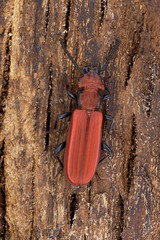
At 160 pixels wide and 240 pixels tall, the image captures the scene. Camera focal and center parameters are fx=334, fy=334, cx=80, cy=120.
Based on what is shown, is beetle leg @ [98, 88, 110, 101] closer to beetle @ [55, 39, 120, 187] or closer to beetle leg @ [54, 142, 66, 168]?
beetle @ [55, 39, 120, 187]

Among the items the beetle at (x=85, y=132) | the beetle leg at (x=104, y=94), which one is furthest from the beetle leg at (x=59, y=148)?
the beetle leg at (x=104, y=94)

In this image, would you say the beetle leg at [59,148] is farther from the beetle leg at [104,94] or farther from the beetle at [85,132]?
the beetle leg at [104,94]

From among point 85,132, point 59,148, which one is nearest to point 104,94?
point 85,132

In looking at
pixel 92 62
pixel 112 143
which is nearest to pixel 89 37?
pixel 92 62

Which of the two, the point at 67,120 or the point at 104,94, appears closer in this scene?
the point at 67,120

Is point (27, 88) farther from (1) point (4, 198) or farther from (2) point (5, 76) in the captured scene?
(1) point (4, 198)

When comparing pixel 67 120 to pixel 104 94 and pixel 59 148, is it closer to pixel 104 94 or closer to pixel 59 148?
pixel 59 148
